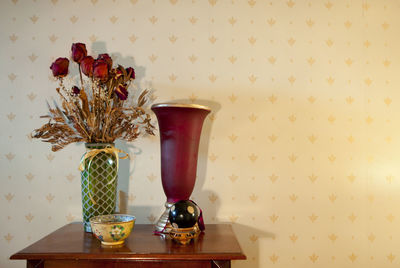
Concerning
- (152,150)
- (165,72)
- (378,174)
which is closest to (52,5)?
(165,72)

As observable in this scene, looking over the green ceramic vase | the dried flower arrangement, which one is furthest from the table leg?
the dried flower arrangement

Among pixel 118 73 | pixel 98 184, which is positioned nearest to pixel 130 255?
pixel 98 184

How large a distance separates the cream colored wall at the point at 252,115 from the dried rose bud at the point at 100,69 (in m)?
0.33

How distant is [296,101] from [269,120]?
0.15 metres

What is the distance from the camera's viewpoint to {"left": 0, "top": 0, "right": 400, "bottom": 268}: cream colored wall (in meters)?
1.47

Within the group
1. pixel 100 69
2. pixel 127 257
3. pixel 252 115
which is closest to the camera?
pixel 127 257

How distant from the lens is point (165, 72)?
1509 mm

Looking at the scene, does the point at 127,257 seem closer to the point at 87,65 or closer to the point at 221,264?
the point at 221,264

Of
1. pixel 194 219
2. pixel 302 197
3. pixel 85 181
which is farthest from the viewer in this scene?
pixel 302 197

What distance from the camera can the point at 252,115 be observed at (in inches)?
59.0

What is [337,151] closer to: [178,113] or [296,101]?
[296,101]

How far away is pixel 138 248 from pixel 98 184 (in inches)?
11.8

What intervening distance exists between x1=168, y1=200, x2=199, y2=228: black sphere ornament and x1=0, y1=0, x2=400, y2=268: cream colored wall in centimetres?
36

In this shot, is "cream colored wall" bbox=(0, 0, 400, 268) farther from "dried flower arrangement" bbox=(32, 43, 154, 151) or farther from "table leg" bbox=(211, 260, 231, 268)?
"table leg" bbox=(211, 260, 231, 268)
